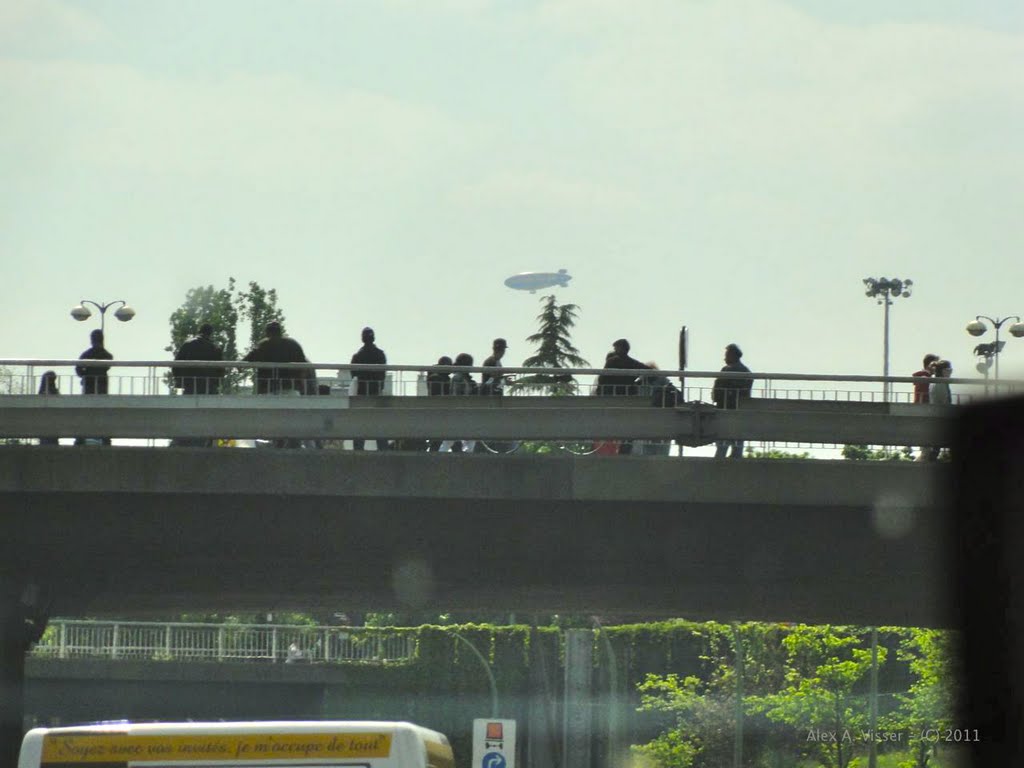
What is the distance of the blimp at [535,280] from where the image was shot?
135000 mm

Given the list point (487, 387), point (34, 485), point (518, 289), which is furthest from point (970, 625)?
point (518, 289)

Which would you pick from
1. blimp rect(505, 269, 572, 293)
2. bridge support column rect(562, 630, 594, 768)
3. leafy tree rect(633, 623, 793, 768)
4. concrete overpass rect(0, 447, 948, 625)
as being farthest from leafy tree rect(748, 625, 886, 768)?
blimp rect(505, 269, 572, 293)

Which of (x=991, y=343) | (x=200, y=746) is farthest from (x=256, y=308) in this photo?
(x=200, y=746)

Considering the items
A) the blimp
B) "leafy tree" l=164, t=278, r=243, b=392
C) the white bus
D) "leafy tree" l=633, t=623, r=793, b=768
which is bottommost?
"leafy tree" l=633, t=623, r=793, b=768

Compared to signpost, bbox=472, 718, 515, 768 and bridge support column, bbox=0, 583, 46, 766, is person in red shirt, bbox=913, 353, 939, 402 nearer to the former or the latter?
signpost, bbox=472, 718, 515, 768

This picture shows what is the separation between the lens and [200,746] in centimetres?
1204

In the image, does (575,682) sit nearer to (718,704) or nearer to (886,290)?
(718,704)

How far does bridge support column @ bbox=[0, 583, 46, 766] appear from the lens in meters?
23.3

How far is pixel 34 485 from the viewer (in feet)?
65.7

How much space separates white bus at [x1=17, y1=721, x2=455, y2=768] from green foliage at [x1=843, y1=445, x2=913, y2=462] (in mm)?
9676

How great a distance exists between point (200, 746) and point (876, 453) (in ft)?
35.7

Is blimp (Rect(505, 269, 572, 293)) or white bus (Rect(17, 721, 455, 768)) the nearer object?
white bus (Rect(17, 721, 455, 768))

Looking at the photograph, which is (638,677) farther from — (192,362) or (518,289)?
(518,289)

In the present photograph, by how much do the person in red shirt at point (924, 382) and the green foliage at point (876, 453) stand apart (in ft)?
2.99
